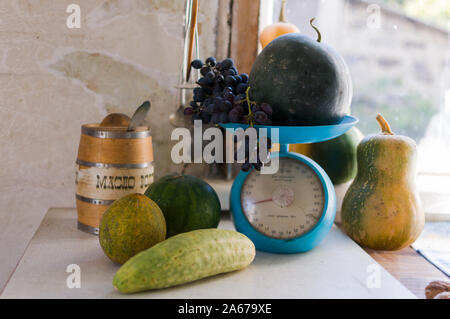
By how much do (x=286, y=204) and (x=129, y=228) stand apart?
31 centimetres

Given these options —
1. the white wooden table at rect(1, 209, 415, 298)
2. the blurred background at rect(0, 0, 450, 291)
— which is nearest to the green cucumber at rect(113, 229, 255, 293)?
the white wooden table at rect(1, 209, 415, 298)

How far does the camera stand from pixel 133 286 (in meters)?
0.76

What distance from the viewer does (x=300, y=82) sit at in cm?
88

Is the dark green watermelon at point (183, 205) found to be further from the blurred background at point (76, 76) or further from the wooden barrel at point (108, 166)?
the blurred background at point (76, 76)

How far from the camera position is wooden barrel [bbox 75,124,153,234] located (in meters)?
1.03

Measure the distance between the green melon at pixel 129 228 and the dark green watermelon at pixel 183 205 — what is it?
0.08m

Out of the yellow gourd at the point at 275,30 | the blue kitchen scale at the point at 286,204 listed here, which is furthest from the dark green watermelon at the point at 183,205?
the yellow gourd at the point at 275,30

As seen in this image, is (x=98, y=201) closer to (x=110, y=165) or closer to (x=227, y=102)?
(x=110, y=165)

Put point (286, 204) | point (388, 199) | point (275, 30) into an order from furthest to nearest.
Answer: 1. point (275, 30)
2. point (388, 199)
3. point (286, 204)

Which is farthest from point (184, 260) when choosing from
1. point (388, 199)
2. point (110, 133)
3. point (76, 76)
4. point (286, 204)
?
point (76, 76)

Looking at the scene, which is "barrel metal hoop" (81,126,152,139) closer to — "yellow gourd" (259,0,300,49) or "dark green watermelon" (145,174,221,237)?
"dark green watermelon" (145,174,221,237)

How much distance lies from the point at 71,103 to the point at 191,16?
0.41 metres
